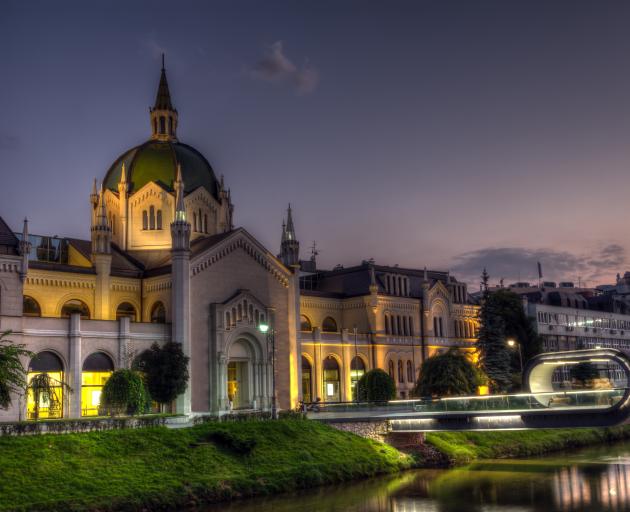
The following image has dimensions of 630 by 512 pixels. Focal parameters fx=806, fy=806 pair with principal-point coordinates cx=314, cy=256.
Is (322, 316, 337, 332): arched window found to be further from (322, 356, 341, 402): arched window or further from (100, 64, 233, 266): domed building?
(100, 64, 233, 266): domed building

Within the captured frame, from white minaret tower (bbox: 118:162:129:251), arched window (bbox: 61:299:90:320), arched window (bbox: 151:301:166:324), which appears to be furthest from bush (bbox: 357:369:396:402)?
white minaret tower (bbox: 118:162:129:251)

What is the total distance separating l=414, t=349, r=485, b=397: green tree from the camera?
72.4 metres

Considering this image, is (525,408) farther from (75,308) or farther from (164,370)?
(75,308)

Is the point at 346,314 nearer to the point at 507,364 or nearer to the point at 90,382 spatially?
the point at 507,364

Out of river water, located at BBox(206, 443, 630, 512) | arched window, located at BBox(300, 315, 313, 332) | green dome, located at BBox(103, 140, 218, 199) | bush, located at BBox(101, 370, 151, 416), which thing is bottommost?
river water, located at BBox(206, 443, 630, 512)

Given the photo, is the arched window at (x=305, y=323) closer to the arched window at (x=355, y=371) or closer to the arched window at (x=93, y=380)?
the arched window at (x=355, y=371)

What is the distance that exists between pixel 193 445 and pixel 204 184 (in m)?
36.1

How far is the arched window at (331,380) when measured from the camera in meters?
82.6

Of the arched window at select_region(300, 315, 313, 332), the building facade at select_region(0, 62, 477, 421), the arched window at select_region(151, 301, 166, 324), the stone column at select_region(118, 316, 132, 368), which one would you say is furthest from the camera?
the arched window at select_region(300, 315, 313, 332)

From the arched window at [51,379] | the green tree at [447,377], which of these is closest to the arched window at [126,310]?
the arched window at [51,379]

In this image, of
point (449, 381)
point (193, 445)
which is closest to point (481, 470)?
point (449, 381)

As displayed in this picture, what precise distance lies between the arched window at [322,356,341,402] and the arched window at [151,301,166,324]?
19711 mm

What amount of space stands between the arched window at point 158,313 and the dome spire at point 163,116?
20.9m

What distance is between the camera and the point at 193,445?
5028 cm
